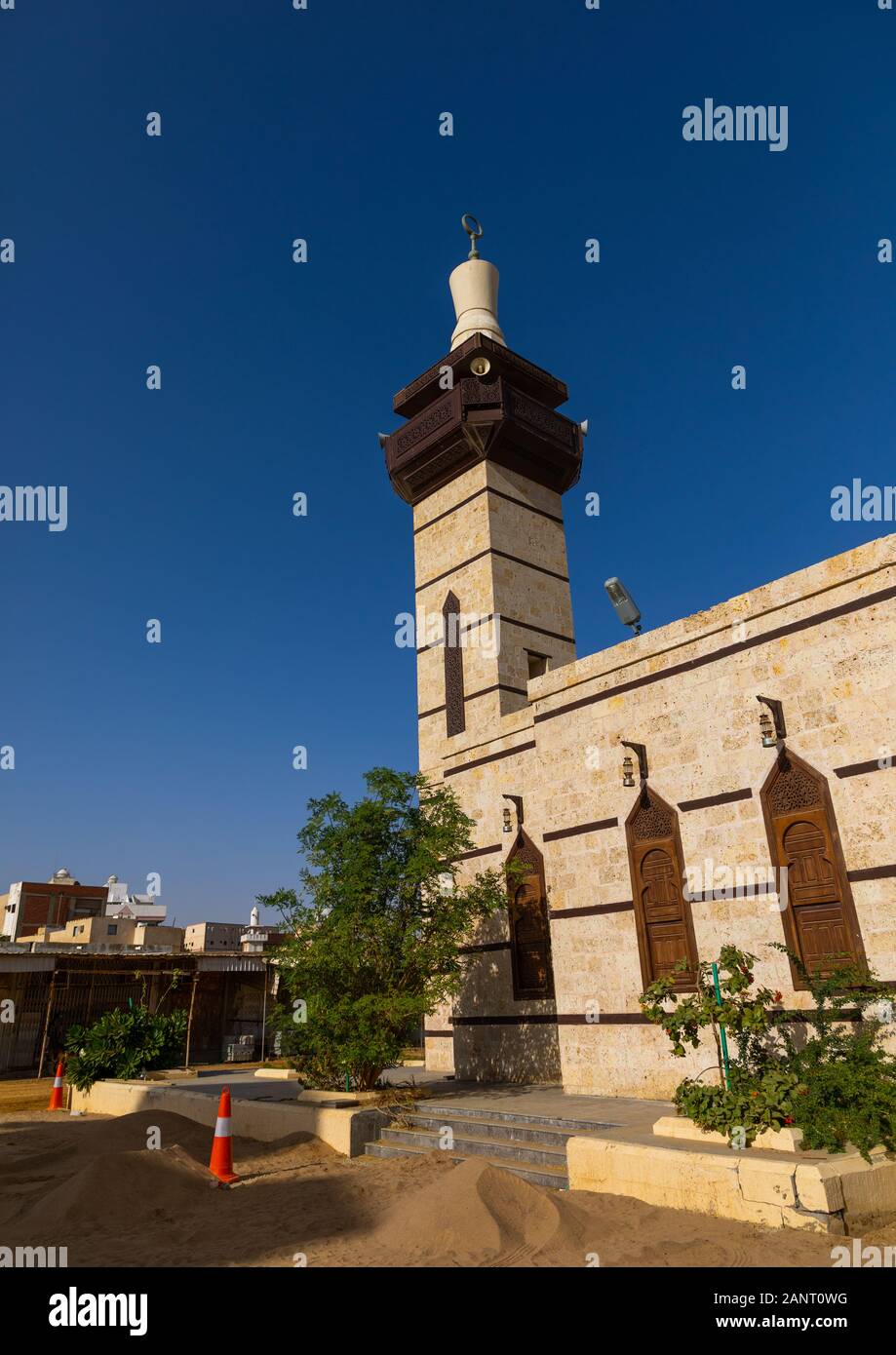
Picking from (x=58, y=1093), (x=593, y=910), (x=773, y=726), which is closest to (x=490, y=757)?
(x=593, y=910)

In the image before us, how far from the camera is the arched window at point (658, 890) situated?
9.94 meters

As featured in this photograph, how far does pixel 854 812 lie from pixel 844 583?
8.30 ft

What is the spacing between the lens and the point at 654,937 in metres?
10.2

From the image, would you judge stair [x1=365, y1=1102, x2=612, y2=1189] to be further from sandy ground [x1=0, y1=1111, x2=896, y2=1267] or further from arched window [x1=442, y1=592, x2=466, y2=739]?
arched window [x1=442, y1=592, x2=466, y2=739]

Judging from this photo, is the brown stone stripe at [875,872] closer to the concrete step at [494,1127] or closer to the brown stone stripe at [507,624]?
the concrete step at [494,1127]

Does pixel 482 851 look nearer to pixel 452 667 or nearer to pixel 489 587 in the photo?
pixel 452 667

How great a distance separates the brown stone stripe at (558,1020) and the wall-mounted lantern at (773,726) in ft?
12.8

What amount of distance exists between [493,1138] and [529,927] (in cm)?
490

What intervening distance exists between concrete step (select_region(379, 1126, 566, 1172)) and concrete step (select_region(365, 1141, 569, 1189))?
0.05m

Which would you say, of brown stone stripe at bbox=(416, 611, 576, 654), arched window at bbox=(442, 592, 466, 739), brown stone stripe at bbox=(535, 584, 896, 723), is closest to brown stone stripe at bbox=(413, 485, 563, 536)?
arched window at bbox=(442, 592, 466, 739)

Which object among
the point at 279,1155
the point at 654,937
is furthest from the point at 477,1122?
the point at 654,937

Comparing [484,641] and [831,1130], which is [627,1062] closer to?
[831,1130]

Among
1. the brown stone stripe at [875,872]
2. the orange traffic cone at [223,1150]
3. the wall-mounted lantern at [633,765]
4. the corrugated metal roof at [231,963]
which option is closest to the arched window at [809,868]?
the brown stone stripe at [875,872]
